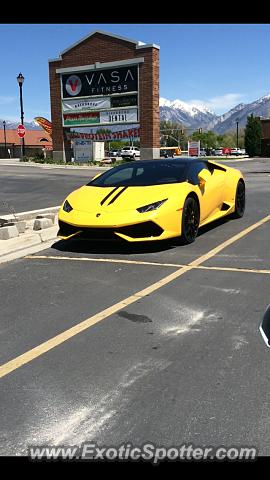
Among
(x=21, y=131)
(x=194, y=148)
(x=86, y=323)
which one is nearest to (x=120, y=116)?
(x=21, y=131)

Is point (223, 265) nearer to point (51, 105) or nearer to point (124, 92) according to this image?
point (124, 92)

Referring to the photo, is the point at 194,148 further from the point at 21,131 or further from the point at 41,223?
the point at 41,223

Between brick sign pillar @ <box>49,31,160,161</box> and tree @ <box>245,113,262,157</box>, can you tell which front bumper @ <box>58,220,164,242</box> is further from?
tree @ <box>245,113,262,157</box>

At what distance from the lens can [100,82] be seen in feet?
104

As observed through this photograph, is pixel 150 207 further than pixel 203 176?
No

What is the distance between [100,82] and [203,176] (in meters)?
25.8

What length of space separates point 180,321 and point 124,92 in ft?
93.2

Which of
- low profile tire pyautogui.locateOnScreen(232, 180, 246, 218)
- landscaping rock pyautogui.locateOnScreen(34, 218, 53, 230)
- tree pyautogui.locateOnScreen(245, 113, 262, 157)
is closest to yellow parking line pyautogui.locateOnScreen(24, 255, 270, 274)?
landscaping rock pyautogui.locateOnScreen(34, 218, 53, 230)

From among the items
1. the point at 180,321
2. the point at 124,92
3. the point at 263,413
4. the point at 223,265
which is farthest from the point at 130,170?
the point at 124,92

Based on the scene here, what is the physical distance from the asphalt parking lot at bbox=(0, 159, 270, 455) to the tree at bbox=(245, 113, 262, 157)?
61.4 metres

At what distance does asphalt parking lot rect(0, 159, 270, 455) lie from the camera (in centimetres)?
258

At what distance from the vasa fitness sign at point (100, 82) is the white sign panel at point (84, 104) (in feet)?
1.13
